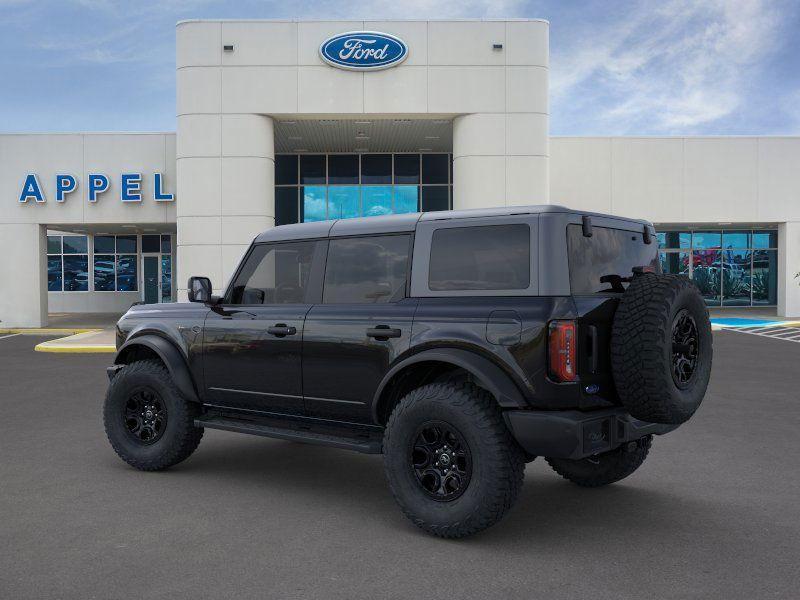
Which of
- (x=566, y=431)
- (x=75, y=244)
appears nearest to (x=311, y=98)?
(x=566, y=431)

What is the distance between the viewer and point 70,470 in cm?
611

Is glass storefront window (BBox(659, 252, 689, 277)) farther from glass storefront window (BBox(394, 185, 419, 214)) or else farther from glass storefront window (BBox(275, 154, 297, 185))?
glass storefront window (BBox(275, 154, 297, 185))

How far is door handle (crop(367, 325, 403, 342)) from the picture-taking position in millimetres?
4791

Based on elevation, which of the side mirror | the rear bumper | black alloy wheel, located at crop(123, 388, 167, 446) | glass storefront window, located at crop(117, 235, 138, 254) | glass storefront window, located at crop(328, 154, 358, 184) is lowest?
black alloy wheel, located at crop(123, 388, 167, 446)

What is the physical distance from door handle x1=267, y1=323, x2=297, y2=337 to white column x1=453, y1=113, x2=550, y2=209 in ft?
47.2

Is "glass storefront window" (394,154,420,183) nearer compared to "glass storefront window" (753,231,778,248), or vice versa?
"glass storefront window" (394,154,420,183)

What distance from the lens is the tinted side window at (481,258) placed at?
4.51 metres

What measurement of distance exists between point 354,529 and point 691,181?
78.6 ft

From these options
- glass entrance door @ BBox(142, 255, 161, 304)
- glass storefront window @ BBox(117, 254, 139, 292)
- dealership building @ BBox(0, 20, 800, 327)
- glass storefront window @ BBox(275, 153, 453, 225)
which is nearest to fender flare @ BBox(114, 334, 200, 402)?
dealership building @ BBox(0, 20, 800, 327)

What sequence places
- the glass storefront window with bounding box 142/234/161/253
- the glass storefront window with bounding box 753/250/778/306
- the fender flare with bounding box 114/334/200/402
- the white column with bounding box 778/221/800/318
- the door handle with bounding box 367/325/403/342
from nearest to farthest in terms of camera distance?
the door handle with bounding box 367/325/403/342 → the fender flare with bounding box 114/334/200/402 → the white column with bounding box 778/221/800/318 → the glass storefront window with bounding box 142/234/161/253 → the glass storefront window with bounding box 753/250/778/306

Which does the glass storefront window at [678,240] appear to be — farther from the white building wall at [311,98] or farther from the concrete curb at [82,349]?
the concrete curb at [82,349]

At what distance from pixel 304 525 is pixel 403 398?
104 cm

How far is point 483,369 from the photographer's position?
14.3 feet

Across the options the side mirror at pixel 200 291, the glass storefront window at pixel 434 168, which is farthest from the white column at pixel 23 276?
the side mirror at pixel 200 291
